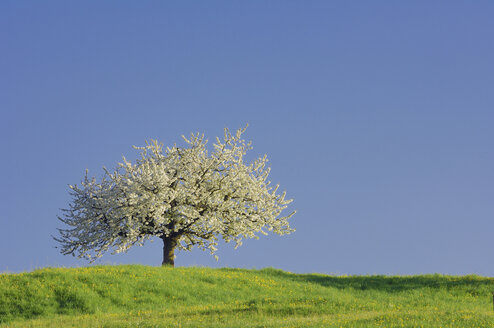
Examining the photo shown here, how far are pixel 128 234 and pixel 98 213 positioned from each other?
350cm

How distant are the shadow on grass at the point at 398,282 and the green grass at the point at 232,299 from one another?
0.23ft

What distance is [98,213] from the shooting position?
127 ft

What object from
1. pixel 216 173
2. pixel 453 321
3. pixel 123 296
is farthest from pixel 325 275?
pixel 453 321

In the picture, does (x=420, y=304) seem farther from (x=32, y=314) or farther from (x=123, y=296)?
(x=32, y=314)

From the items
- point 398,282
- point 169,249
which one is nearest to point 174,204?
point 169,249

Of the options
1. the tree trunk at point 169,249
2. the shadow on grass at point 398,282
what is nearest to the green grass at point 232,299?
the shadow on grass at point 398,282

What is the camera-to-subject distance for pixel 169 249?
39281 millimetres

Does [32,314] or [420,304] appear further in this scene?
[420,304]

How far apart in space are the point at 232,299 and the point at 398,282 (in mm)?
13625

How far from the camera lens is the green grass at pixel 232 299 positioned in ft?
69.3

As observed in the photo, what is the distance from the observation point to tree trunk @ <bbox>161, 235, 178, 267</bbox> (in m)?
39.1

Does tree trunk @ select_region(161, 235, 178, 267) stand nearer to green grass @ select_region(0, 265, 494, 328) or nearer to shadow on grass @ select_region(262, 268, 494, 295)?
green grass @ select_region(0, 265, 494, 328)

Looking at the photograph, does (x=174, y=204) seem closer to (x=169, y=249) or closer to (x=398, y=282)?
(x=169, y=249)

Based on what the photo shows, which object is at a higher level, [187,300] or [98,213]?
[98,213]
